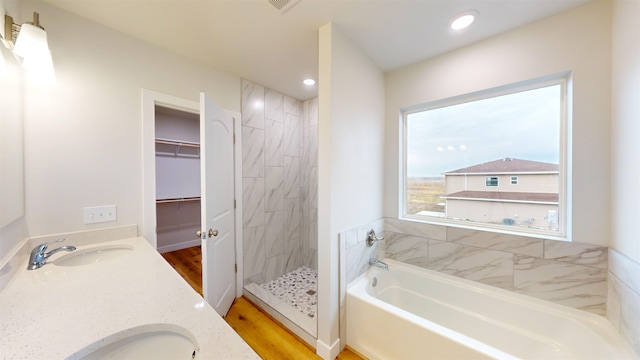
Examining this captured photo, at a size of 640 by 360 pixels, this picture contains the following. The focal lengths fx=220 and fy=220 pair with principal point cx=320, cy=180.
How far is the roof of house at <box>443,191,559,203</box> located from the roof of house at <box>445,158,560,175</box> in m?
0.18

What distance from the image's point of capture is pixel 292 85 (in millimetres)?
2543

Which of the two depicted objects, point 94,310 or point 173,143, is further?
point 173,143

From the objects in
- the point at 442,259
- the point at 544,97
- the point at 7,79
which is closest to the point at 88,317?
the point at 7,79

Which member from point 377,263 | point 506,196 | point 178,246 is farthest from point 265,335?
point 178,246

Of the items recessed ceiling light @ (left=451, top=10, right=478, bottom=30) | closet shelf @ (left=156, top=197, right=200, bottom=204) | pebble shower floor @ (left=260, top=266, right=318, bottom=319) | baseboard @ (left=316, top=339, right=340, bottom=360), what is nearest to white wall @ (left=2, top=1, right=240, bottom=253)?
pebble shower floor @ (left=260, top=266, right=318, bottom=319)

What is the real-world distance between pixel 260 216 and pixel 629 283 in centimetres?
274

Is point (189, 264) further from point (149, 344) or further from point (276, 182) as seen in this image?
point (149, 344)

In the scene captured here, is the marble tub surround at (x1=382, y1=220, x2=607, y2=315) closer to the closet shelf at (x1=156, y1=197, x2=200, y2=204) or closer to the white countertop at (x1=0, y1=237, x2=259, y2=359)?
the white countertop at (x1=0, y1=237, x2=259, y2=359)

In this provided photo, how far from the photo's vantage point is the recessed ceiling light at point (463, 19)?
1.44 metres

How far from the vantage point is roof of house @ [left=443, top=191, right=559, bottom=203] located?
5.29ft

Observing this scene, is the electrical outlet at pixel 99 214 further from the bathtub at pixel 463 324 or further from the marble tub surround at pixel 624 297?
the marble tub surround at pixel 624 297

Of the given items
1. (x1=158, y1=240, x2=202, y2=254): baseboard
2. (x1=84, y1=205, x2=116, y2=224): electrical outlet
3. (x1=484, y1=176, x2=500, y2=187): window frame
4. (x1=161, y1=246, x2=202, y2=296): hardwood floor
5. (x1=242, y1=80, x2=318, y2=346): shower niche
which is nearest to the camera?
(x1=84, y1=205, x2=116, y2=224): electrical outlet

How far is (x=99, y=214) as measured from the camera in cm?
153

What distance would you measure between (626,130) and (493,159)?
671 mm
